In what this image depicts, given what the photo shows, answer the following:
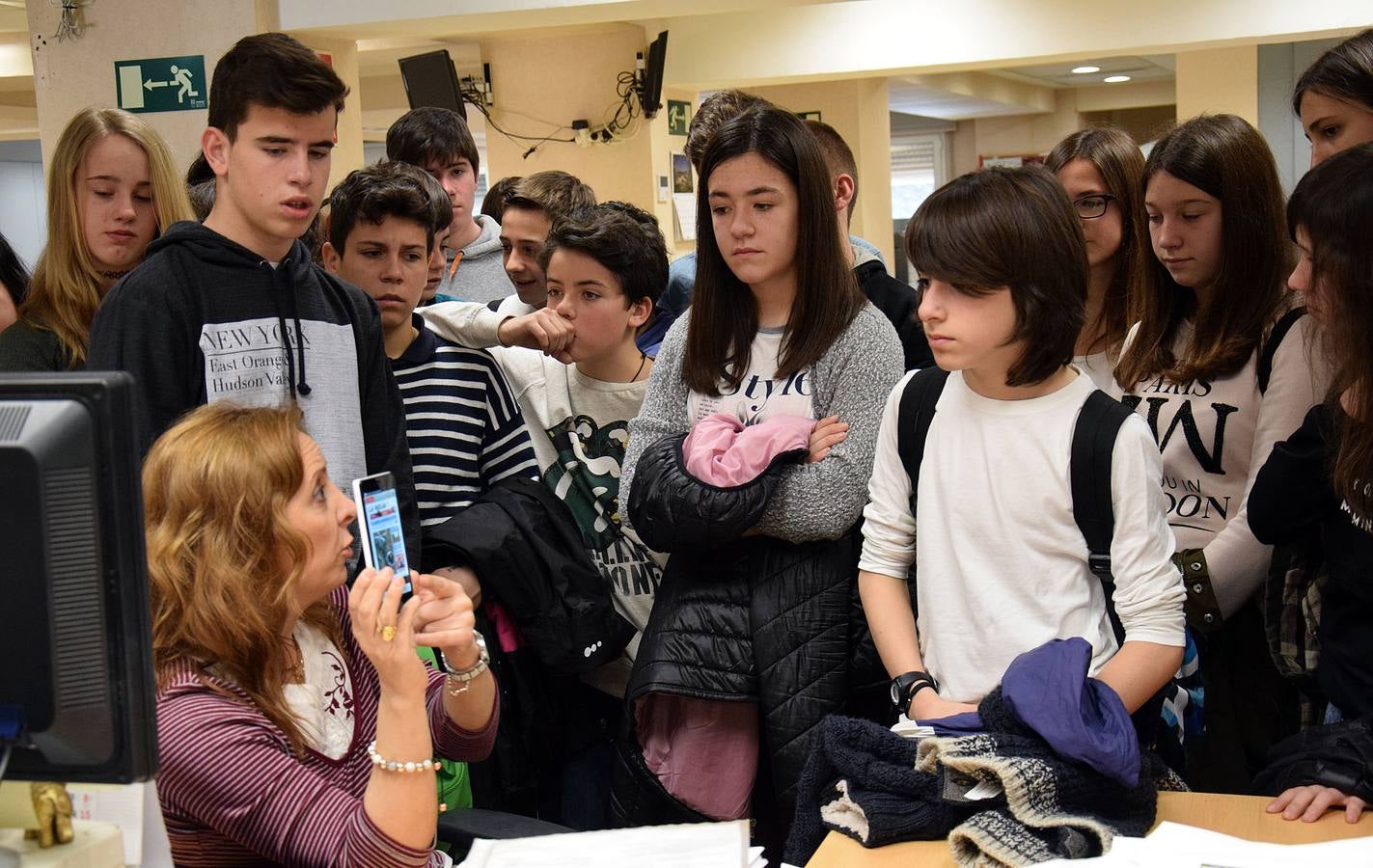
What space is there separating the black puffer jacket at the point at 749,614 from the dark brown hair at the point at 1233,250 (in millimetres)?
669

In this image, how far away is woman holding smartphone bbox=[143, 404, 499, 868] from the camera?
4.47 ft

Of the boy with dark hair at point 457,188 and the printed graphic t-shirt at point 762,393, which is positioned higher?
the boy with dark hair at point 457,188

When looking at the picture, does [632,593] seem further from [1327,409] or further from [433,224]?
[1327,409]

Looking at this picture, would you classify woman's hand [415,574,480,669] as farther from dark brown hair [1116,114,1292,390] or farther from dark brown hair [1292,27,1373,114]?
dark brown hair [1292,27,1373,114]

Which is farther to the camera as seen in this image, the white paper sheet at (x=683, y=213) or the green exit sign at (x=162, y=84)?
the white paper sheet at (x=683, y=213)

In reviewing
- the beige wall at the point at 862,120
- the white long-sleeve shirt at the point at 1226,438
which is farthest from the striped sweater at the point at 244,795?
the beige wall at the point at 862,120

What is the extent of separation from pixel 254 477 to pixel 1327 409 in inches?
54.4

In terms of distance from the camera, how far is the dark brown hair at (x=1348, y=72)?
87.7 inches

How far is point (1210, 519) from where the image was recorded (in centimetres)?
212

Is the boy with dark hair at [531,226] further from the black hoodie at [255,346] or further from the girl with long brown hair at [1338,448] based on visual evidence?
the girl with long brown hair at [1338,448]

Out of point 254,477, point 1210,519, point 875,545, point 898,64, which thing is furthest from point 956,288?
point 898,64

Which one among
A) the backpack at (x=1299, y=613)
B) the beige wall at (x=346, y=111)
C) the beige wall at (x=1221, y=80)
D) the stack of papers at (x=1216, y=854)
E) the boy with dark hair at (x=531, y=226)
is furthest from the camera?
the beige wall at (x=1221, y=80)

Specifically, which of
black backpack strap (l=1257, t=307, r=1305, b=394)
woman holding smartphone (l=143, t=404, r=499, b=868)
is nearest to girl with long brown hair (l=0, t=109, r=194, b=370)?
woman holding smartphone (l=143, t=404, r=499, b=868)

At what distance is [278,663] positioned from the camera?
151 centimetres
